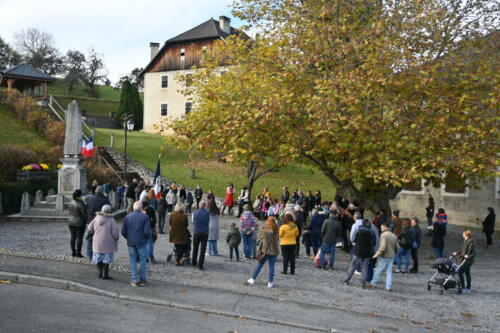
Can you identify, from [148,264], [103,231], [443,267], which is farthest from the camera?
[148,264]

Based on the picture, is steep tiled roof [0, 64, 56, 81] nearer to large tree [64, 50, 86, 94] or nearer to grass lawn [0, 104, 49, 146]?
grass lawn [0, 104, 49, 146]

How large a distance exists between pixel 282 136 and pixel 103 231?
301 inches

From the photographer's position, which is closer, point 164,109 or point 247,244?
point 247,244

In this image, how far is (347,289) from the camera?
1105 cm

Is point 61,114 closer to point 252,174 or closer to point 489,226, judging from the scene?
point 252,174

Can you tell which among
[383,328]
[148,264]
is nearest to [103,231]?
[148,264]

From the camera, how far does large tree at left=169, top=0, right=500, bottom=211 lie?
1462cm

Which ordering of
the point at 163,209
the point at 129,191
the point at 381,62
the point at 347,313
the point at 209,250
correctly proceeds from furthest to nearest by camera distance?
1. the point at 129,191
2. the point at 163,209
3. the point at 381,62
4. the point at 209,250
5. the point at 347,313

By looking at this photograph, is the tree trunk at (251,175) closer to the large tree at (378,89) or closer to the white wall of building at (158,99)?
the large tree at (378,89)

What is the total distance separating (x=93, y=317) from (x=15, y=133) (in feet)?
116

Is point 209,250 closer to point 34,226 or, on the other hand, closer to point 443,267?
point 443,267

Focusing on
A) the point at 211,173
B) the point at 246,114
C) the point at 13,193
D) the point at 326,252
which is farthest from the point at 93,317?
the point at 211,173

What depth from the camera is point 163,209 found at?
57.9ft

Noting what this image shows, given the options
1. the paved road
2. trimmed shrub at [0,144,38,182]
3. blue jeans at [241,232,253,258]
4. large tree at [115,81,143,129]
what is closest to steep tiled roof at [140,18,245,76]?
large tree at [115,81,143,129]
